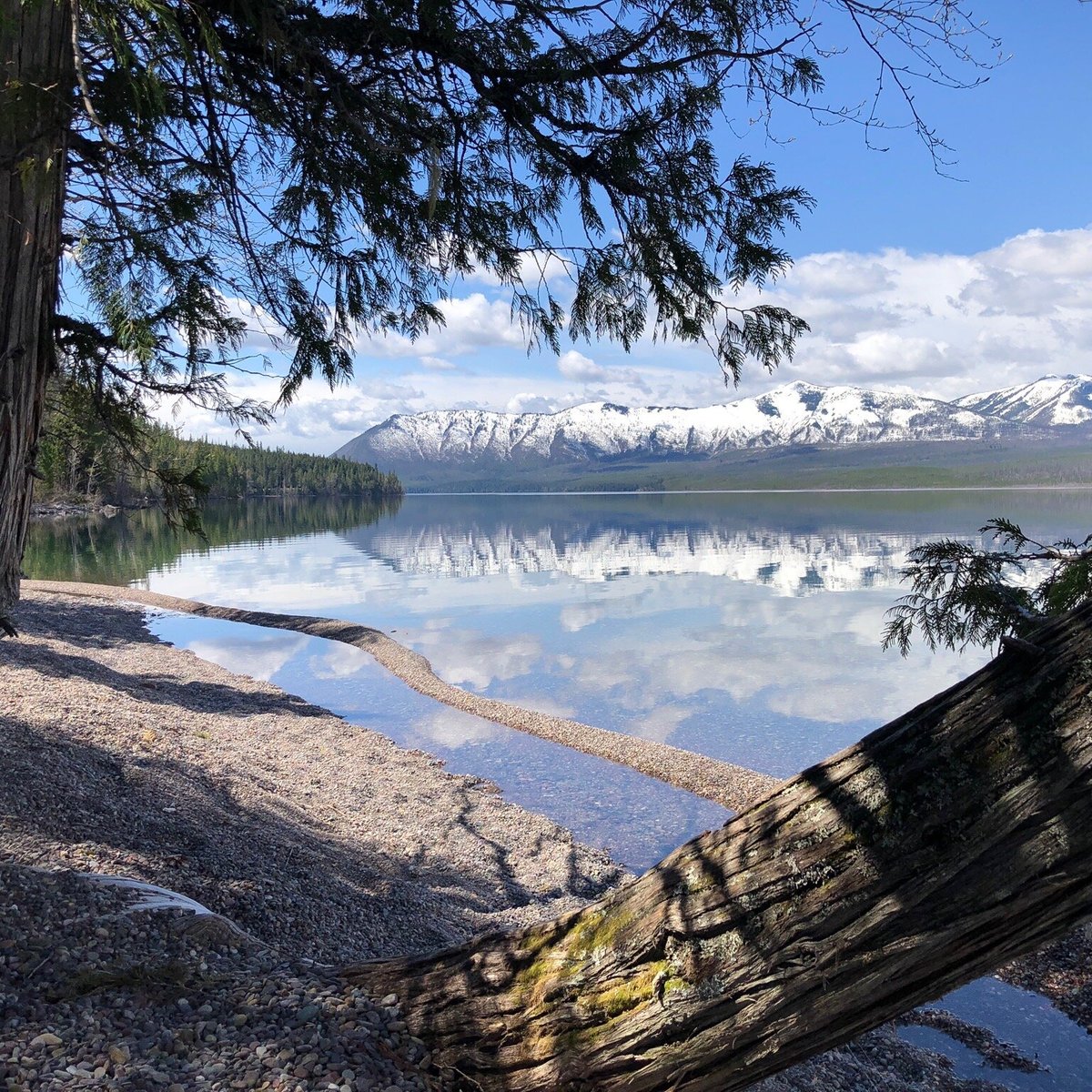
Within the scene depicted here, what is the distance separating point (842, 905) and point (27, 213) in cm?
343

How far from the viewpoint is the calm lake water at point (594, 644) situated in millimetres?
12977

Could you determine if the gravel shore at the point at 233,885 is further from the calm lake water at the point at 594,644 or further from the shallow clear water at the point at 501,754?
the calm lake water at the point at 594,644

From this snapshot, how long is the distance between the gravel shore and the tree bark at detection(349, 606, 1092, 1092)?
30.0 inches

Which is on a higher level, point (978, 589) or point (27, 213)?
point (27, 213)

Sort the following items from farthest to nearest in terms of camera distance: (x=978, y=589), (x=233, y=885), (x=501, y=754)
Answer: (x=501, y=754)
(x=233, y=885)
(x=978, y=589)

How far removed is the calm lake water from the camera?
42.6 feet

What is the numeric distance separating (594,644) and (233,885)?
1790cm

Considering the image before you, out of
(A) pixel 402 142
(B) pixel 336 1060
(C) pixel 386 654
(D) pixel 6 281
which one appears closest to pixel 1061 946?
(B) pixel 336 1060

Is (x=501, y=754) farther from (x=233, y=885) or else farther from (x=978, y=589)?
(x=978, y=589)

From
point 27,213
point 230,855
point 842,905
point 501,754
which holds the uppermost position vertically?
point 27,213

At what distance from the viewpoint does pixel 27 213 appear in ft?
9.46

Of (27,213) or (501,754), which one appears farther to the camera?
(501,754)

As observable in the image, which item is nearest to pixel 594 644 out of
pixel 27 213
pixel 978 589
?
pixel 978 589

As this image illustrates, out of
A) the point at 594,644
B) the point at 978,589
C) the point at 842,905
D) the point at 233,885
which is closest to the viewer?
the point at 842,905
